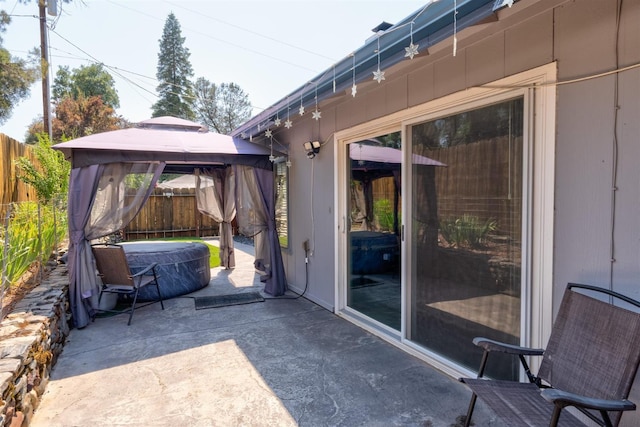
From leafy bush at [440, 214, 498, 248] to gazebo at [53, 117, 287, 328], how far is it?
3.09m

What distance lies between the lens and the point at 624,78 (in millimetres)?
1841

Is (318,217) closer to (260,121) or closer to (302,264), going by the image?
(302,264)

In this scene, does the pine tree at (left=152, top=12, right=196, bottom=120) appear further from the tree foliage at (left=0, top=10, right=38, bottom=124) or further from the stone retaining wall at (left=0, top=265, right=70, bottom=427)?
the stone retaining wall at (left=0, top=265, right=70, bottom=427)

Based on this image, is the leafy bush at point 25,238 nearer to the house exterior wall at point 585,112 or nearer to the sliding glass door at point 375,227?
the sliding glass door at point 375,227

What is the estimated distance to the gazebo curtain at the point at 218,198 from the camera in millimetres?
6922

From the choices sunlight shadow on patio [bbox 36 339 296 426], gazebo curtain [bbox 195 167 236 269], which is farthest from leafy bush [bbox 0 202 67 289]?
gazebo curtain [bbox 195 167 236 269]

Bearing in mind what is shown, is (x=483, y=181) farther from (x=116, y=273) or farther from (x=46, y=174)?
(x=46, y=174)

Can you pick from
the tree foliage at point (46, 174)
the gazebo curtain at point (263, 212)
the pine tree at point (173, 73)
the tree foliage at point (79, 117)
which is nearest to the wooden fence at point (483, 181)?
the gazebo curtain at point (263, 212)

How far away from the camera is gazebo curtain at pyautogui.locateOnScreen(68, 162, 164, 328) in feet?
13.9

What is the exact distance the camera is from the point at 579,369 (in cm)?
181

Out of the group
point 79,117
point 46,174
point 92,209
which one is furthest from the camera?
point 79,117

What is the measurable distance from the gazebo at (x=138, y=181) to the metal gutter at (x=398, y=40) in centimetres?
151

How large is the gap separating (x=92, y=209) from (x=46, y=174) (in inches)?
126

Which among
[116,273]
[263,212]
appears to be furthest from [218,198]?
[116,273]
